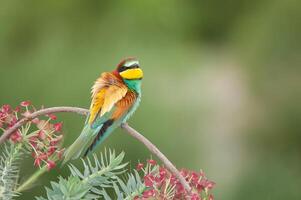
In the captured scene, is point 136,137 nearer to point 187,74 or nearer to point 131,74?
Result: point 131,74

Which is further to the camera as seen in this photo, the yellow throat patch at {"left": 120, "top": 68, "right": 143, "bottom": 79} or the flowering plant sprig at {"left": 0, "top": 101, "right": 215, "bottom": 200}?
the yellow throat patch at {"left": 120, "top": 68, "right": 143, "bottom": 79}

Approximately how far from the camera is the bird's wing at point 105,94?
2.19ft

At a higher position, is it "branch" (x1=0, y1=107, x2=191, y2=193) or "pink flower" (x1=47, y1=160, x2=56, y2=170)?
"branch" (x1=0, y1=107, x2=191, y2=193)

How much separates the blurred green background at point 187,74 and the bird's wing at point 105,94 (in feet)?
5.19

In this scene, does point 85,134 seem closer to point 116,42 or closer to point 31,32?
point 116,42

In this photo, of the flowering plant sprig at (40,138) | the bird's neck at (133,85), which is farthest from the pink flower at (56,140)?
the bird's neck at (133,85)

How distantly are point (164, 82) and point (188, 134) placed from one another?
19cm

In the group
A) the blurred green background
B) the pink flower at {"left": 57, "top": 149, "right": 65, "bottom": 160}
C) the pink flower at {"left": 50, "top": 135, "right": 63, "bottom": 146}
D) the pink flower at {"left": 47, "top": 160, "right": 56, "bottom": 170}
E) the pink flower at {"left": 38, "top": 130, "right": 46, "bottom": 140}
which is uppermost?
the pink flower at {"left": 38, "top": 130, "right": 46, "bottom": 140}

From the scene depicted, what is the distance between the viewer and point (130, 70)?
74 cm

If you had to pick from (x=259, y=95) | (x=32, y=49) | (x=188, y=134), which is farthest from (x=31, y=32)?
(x=259, y=95)

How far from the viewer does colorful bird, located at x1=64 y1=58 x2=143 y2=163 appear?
647 mm

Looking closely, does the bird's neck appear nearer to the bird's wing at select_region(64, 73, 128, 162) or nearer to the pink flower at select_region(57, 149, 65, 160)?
the bird's wing at select_region(64, 73, 128, 162)

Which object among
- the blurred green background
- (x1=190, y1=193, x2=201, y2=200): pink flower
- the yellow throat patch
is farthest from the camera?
the blurred green background

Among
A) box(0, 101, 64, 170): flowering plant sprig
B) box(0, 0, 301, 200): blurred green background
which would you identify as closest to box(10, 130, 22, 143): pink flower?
box(0, 101, 64, 170): flowering plant sprig
